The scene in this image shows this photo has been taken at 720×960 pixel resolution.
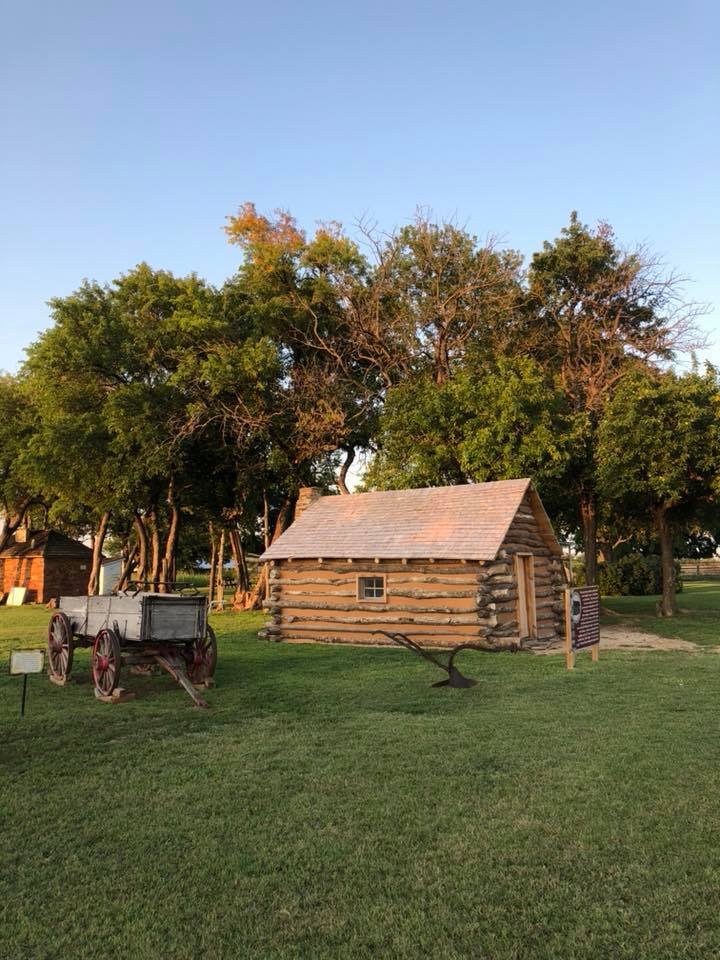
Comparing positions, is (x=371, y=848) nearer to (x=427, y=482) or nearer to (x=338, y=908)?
(x=338, y=908)

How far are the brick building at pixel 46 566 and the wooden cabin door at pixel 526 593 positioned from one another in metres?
31.2

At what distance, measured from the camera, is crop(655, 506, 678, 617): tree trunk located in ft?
91.7

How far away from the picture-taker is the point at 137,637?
11422mm

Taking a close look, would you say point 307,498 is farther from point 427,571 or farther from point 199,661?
point 199,661

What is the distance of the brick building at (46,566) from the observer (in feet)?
138

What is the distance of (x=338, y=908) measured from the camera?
177 inches

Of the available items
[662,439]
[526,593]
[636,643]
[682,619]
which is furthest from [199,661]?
[682,619]

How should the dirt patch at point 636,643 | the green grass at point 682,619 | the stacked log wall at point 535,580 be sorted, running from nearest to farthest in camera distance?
the dirt patch at point 636,643 → the stacked log wall at point 535,580 → the green grass at point 682,619

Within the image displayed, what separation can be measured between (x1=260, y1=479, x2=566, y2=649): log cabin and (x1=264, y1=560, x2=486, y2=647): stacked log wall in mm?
29

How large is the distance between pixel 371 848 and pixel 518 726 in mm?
4375

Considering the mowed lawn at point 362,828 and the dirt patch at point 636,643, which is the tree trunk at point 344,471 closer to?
the dirt patch at point 636,643

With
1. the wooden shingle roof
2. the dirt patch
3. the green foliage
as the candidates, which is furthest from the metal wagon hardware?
the green foliage

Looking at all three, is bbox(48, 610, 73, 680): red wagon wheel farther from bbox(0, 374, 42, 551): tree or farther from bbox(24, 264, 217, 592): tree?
bbox(0, 374, 42, 551): tree

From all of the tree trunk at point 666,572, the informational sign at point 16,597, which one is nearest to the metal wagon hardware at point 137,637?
the tree trunk at point 666,572
